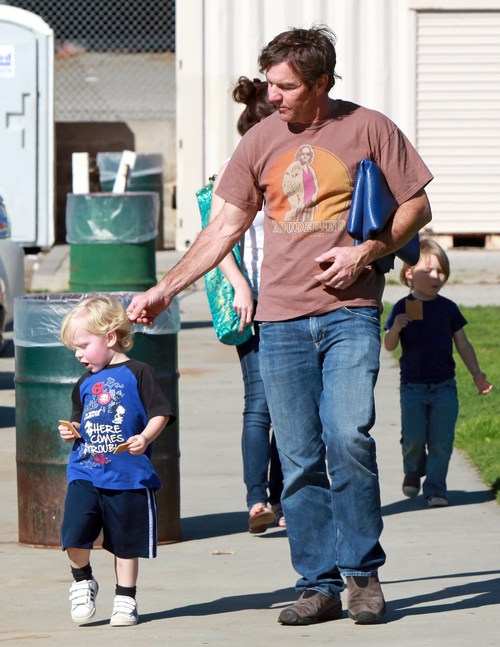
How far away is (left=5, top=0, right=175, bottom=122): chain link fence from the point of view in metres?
Answer: 26.0

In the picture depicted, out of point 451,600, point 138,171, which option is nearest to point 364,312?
point 451,600

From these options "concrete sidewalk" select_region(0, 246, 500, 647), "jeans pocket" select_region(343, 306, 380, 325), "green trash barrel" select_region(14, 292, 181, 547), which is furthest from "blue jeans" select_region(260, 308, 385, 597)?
"green trash barrel" select_region(14, 292, 181, 547)

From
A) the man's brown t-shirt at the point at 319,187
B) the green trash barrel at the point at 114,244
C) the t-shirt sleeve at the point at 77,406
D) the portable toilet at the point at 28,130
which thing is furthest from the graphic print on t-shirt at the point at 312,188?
the portable toilet at the point at 28,130

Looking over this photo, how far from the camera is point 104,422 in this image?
16.5 ft

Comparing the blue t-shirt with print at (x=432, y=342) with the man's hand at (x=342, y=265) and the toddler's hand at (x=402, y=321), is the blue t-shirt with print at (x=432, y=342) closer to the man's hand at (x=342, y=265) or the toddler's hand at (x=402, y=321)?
the toddler's hand at (x=402, y=321)

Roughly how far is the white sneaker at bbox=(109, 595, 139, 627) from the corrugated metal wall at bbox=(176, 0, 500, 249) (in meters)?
14.7

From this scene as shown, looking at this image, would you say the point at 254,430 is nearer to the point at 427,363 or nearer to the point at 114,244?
the point at 427,363

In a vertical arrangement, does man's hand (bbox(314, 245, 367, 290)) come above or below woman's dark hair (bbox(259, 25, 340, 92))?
below

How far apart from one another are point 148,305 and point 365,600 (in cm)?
123

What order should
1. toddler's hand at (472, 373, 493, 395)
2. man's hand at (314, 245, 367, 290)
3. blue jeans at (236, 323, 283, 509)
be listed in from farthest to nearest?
toddler's hand at (472, 373, 493, 395)
blue jeans at (236, 323, 283, 509)
man's hand at (314, 245, 367, 290)

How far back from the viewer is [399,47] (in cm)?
1941

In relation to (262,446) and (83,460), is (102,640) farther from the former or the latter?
(262,446)

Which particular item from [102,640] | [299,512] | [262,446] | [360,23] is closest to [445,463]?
[262,446]

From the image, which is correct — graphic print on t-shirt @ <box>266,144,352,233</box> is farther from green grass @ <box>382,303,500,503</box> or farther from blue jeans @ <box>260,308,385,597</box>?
green grass @ <box>382,303,500,503</box>
